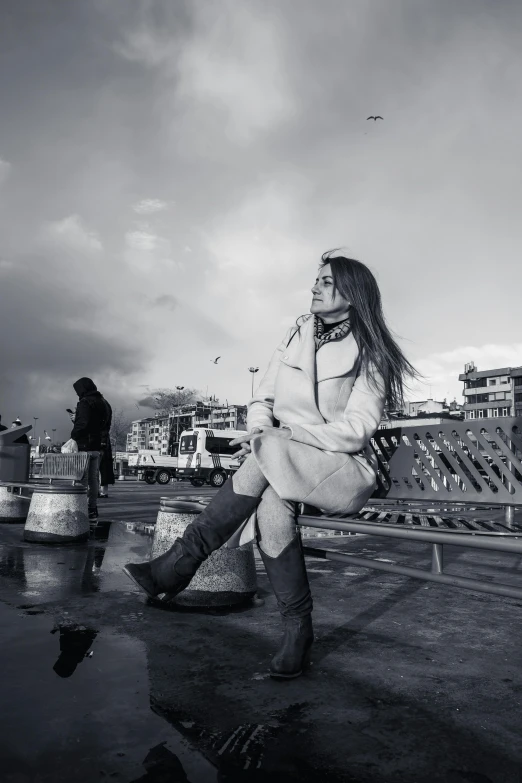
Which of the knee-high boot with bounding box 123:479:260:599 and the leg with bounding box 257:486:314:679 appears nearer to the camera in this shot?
the leg with bounding box 257:486:314:679

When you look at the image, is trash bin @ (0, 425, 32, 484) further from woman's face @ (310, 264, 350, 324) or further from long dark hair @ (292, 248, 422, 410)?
long dark hair @ (292, 248, 422, 410)

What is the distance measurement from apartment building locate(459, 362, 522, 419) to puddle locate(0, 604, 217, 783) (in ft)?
262

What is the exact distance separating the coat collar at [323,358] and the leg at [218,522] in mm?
526

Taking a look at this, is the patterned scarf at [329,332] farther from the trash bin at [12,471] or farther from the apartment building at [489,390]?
the apartment building at [489,390]

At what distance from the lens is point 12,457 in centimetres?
765

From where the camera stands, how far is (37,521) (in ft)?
19.1

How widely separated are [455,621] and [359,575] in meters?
1.37

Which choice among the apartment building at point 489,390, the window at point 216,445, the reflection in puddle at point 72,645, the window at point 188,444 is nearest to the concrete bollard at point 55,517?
the reflection in puddle at point 72,645

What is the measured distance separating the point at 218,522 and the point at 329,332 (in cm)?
99

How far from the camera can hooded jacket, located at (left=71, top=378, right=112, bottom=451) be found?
771 cm

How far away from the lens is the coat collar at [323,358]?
8.56 ft

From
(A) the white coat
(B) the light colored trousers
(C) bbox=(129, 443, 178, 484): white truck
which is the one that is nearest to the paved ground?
(B) the light colored trousers

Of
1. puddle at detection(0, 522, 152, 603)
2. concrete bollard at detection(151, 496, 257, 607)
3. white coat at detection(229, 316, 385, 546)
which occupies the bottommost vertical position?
puddle at detection(0, 522, 152, 603)

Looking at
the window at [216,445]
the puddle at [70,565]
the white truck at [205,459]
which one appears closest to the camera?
the puddle at [70,565]
